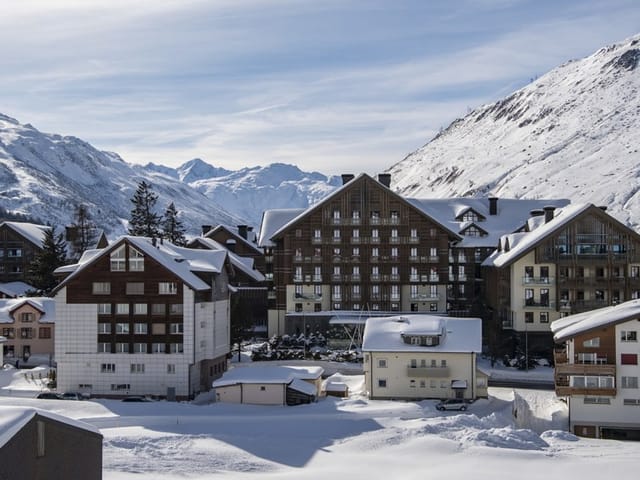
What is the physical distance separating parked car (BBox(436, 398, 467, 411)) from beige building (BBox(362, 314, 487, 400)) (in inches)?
21.8

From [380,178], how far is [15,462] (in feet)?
251

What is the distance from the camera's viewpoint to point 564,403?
55.4m

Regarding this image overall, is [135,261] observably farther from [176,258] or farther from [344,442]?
[344,442]

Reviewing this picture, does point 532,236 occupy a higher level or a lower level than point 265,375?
higher

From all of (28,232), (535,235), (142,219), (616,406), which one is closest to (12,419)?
(616,406)

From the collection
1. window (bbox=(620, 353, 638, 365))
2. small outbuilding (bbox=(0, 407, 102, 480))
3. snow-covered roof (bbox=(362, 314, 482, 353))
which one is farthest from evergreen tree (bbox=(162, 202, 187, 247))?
small outbuilding (bbox=(0, 407, 102, 480))

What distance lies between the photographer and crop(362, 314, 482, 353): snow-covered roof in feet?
185

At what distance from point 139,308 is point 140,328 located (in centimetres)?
139

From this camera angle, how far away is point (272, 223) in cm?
9225

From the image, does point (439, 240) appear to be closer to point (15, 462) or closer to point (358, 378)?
point (358, 378)

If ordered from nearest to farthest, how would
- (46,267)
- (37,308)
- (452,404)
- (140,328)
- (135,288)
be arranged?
1. (452,404)
2. (140,328)
3. (135,288)
4. (37,308)
5. (46,267)

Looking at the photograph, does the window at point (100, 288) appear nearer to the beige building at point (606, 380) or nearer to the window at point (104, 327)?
the window at point (104, 327)

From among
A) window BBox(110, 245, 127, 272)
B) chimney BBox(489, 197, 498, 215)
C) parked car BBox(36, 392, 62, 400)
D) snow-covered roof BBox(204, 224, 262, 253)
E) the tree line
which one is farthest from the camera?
snow-covered roof BBox(204, 224, 262, 253)

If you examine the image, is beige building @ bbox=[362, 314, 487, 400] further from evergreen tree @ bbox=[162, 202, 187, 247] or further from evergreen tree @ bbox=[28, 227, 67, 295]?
evergreen tree @ bbox=[162, 202, 187, 247]
